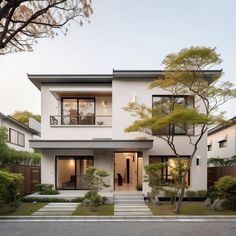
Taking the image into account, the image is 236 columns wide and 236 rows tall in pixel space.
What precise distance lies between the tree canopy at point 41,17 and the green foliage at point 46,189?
9398 mm

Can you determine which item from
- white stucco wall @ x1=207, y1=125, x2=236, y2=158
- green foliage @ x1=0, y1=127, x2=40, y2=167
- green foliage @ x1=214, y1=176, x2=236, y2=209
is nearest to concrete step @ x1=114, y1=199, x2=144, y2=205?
green foliage @ x1=214, y1=176, x2=236, y2=209

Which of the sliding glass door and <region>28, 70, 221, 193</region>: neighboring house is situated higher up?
<region>28, 70, 221, 193</region>: neighboring house

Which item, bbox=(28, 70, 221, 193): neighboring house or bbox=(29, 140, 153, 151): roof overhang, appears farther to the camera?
bbox=(28, 70, 221, 193): neighboring house

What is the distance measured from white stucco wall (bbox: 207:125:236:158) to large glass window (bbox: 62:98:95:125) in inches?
423

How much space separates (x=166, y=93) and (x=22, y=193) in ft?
35.0

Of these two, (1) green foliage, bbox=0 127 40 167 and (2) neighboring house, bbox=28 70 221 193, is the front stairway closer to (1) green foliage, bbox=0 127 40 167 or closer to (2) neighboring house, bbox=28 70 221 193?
(2) neighboring house, bbox=28 70 221 193

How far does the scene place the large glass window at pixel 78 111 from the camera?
61.3 ft

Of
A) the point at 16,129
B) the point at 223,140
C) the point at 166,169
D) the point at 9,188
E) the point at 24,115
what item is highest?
the point at 24,115

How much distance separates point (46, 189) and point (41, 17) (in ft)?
36.2

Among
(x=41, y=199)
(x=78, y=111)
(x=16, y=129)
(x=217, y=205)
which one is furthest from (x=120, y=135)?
(x=16, y=129)

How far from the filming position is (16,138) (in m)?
27.7

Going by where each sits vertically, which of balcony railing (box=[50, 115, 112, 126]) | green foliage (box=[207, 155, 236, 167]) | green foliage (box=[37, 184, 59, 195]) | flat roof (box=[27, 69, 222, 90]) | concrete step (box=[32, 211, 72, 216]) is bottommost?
concrete step (box=[32, 211, 72, 216])

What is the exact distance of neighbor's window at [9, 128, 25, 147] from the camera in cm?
2615

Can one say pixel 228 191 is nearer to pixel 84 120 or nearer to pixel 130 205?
pixel 130 205
